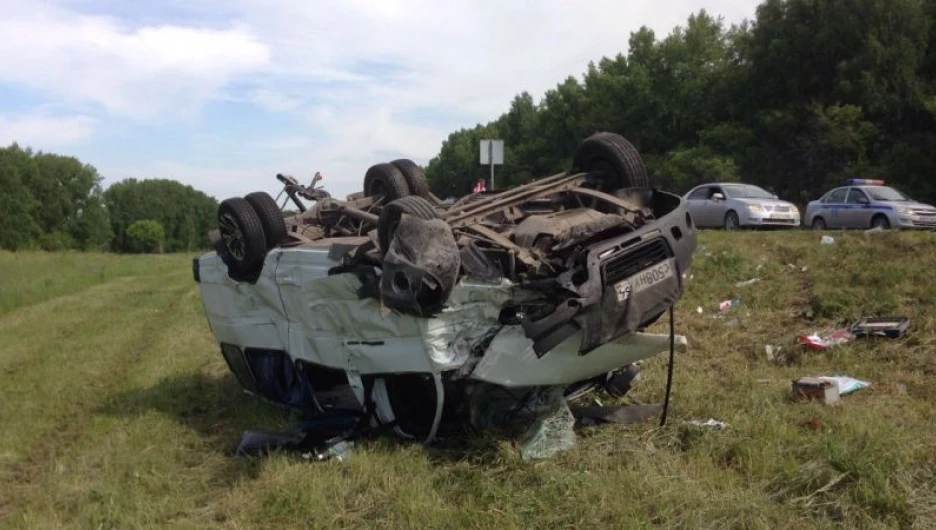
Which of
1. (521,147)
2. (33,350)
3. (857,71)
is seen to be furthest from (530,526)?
(521,147)

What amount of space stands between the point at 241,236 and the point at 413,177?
5.24 ft

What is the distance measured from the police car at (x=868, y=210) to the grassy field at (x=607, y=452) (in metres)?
7.25

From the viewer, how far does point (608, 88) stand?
4453 centimetres

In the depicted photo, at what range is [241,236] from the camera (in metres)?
6.01

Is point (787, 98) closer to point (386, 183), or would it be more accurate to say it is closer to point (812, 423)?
point (386, 183)

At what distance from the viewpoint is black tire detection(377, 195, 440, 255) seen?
186 inches

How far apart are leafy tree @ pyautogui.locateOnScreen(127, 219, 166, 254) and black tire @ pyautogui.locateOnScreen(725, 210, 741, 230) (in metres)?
A: 96.8

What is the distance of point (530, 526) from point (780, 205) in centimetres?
1534

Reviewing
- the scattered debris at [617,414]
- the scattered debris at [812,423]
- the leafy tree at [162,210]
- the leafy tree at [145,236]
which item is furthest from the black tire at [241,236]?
the leafy tree at [162,210]

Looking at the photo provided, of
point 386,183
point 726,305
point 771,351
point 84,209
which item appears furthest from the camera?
point 84,209

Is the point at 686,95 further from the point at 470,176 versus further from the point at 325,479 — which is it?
the point at 325,479

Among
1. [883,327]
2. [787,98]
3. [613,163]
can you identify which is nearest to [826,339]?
[883,327]

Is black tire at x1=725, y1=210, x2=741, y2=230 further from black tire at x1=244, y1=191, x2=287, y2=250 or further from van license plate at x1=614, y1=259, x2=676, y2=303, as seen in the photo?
van license plate at x1=614, y1=259, x2=676, y2=303

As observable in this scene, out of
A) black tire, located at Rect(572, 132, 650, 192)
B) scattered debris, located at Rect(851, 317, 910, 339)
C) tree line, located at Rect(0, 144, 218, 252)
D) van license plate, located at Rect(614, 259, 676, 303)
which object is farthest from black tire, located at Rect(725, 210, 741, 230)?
tree line, located at Rect(0, 144, 218, 252)
